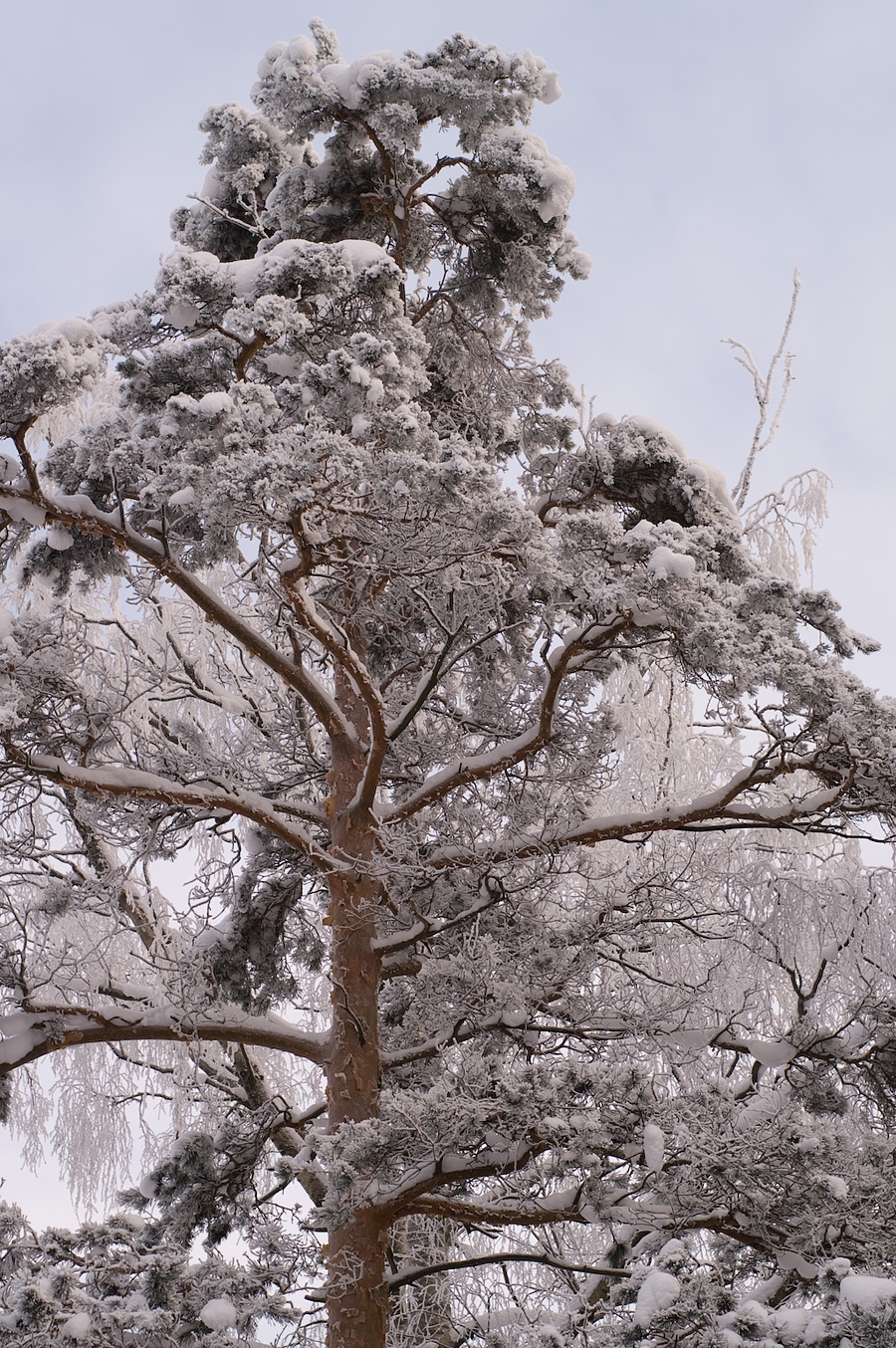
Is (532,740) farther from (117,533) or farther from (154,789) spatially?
(117,533)

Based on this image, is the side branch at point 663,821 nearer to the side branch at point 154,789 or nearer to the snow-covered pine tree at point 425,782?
the snow-covered pine tree at point 425,782

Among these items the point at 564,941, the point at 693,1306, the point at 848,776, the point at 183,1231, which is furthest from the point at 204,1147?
the point at 848,776

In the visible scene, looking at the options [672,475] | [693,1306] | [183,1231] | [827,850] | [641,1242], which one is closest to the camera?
[693,1306]

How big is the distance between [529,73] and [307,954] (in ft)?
17.5

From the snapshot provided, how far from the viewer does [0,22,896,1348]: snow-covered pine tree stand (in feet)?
16.4

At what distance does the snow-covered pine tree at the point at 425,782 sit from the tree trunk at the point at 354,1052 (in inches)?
0.8

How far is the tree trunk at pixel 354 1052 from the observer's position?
562cm

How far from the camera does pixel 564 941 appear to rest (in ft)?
20.0

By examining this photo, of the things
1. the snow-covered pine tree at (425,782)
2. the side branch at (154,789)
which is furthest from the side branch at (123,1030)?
the side branch at (154,789)

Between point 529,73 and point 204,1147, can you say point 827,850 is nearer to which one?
point 204,1147

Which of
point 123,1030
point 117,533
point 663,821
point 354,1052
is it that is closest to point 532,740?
point 663,821

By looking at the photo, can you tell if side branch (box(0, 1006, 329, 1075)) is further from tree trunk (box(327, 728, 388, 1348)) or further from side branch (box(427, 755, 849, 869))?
side branch (box(427, 755, 849, 869))

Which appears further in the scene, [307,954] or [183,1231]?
[307,954]

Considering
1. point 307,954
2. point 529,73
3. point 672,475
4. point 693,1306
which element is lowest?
point 693,1306
